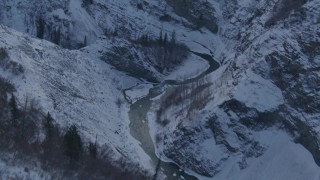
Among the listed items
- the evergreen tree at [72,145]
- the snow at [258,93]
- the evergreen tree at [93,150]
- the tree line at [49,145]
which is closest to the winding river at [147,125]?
the tree line at [49,145]

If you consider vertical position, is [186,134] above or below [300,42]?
below

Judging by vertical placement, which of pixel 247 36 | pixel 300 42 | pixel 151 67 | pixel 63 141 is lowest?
pixel 151 67

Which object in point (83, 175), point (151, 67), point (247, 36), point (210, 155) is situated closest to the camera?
point (83, 175)

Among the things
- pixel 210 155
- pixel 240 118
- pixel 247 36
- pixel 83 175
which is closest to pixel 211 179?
pixel 210 155

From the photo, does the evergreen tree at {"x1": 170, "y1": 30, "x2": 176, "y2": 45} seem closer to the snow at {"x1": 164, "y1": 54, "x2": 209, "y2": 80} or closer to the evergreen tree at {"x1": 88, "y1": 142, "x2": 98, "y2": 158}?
the snow at {"x1": 164, "y1": 54, "x2": 209, "y2": 80}

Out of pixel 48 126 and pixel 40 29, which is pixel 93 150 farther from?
pixel 40 29

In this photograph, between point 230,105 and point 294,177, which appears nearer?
point 294,177

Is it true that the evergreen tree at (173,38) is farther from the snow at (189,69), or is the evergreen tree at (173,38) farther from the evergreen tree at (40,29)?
the evergreen tree at (40,29)

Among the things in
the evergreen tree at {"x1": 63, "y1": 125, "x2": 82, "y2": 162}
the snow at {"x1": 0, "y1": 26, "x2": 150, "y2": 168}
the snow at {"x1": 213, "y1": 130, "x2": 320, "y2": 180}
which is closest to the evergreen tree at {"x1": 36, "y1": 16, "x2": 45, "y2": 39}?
the snow at {"x1": 0, "y1": 26, "x2": 150, "y2": 168}

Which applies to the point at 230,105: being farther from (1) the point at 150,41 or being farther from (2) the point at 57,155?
(1) the point at 150,41
